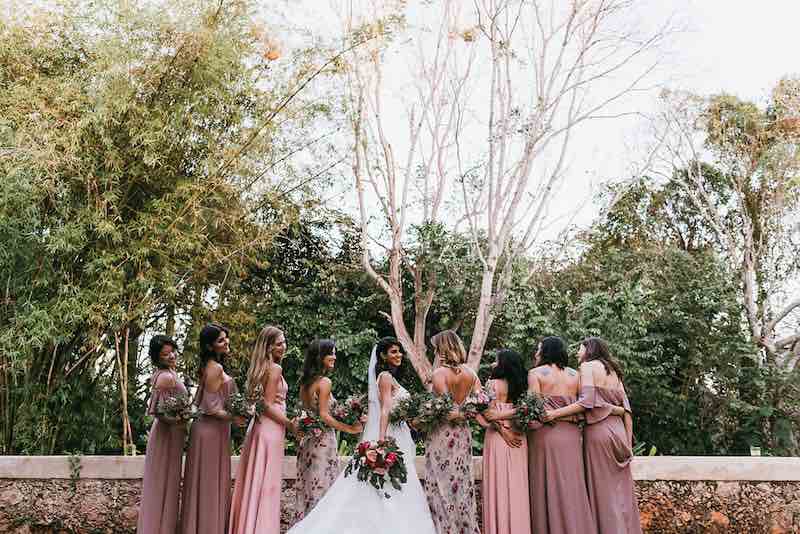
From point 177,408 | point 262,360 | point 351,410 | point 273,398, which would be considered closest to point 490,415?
point 351,410

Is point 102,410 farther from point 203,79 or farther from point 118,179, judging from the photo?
point 203,79

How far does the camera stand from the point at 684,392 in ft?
35.5

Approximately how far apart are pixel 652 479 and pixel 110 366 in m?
5.50

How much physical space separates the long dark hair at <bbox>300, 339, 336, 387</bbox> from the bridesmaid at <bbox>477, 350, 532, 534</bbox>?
4.07ft

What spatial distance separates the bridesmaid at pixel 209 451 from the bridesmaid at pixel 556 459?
2128 mm

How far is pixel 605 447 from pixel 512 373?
821 mm

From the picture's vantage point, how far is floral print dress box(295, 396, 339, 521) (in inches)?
202

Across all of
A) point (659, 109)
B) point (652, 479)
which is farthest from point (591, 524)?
point (659, 109)

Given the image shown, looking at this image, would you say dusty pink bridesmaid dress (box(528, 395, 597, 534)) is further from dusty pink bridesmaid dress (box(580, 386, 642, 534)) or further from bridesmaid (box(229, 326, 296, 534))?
bridesmaid (box(229, 326, 296, 534))

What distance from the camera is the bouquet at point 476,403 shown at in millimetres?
4797

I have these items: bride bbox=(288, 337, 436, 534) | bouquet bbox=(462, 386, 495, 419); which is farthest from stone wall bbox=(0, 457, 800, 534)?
bouquet bbox=(462, 386, 495, 419)

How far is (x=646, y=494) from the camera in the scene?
18.6 feet

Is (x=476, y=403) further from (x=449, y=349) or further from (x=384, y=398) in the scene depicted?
(x=384, y=398)

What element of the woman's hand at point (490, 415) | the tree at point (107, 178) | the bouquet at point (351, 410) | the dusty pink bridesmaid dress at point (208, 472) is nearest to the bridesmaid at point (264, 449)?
the dusty pink bridesmaid dress at point (208, 472)
